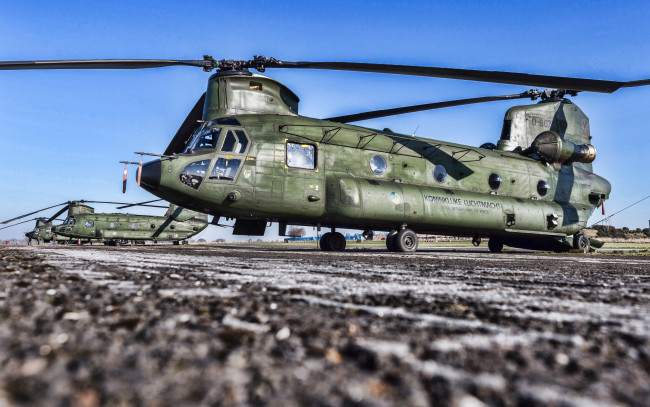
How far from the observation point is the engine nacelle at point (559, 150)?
39.9 ft

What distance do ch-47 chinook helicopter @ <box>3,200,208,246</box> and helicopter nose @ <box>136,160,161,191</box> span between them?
16949mm

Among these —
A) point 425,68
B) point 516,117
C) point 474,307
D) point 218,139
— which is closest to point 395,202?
point 425,68

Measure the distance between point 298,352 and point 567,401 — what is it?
1.59ft

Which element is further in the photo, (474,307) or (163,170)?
(163,170)

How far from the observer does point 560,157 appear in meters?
12.2

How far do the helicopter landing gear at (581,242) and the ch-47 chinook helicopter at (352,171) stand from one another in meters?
0.04

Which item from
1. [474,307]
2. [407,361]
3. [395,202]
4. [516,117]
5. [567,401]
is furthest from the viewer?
[516,117]

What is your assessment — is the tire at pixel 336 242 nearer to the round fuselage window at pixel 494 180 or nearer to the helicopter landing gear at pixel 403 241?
the helicopter landing gear at pixel 403 241

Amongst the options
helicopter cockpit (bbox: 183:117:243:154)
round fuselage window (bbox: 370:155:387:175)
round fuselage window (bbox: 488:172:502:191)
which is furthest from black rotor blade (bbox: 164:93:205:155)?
round fuselage window (bbox: 488:172:502:191)

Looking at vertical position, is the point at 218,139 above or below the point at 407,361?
above

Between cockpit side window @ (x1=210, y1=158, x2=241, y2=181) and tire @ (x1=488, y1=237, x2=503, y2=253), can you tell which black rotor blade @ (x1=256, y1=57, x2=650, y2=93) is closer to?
cockpit side window @ (x1=210, y1=158, x2=241, y2=181)

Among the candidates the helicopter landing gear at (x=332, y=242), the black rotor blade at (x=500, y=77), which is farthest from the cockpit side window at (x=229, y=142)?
the helicopter landing gear at (x=332, y=242)

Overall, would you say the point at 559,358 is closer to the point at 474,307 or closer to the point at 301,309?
the point at 474,307

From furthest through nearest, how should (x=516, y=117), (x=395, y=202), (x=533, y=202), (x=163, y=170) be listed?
(x=516, y=117) < (x=533, y=202) < (x=395, y=202) < (x=163, y=170)
